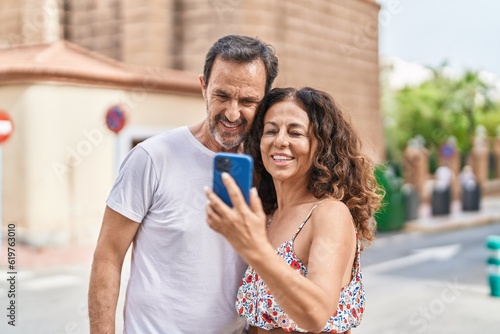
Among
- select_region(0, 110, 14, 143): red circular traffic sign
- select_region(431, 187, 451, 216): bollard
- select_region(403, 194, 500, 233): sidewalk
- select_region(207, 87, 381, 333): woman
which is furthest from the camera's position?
select_region(431, 187, 451, 216): bollard

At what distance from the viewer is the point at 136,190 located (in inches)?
77.9

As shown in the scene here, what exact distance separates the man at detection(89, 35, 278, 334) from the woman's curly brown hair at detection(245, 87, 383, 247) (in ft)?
0.37

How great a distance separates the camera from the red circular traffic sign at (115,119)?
11.6 metres

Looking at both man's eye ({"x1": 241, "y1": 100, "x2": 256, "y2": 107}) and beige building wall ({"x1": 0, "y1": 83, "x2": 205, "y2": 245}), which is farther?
beige building wall ({"x1": 0, "y1": 83, "x2": 205, "y2": 245})

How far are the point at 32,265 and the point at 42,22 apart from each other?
8733 mm

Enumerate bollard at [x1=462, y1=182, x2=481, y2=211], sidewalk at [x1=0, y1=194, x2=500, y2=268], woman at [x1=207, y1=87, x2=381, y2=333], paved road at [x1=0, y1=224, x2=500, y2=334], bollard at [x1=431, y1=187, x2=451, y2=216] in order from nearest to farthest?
woman at [x1=207, y1=87, x2=381, y2=333]
paved road at [x1=0, y1=224, x2=500, y2=334]
sidewalk at [x1=0, y1=194, x2=500, y2=268]
bollard at [x1=431, y1=187, x2=451, y2=216]
bollard at [x1=462, y1=182, x2=481, y2=211]

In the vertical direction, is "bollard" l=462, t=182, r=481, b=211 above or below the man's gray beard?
below

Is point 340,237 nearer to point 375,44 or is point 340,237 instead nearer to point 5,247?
point 5,247

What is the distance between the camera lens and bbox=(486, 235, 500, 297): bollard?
24.4 ft

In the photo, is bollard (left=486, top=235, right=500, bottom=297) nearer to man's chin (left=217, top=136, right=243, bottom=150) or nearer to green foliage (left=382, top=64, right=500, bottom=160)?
man's chin (left=217, top=136, right=243, bottom=150)

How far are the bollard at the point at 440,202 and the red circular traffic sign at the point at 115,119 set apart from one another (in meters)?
9.52

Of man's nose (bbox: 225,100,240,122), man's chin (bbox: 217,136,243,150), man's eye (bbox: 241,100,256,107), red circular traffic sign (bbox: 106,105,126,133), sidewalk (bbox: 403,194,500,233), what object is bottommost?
sidewalk (bbox: 403,194,500,233)

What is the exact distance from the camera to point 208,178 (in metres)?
2.02

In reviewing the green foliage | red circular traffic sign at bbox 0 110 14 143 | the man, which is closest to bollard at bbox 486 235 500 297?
the man
